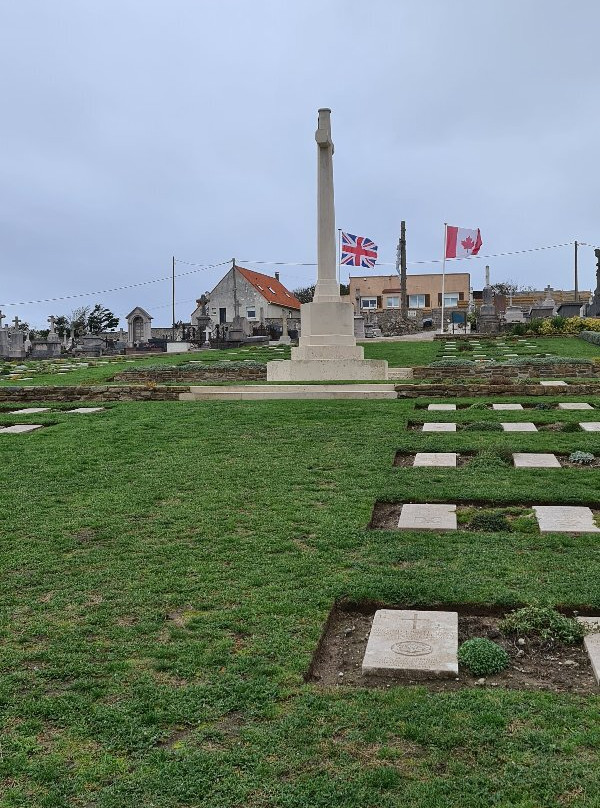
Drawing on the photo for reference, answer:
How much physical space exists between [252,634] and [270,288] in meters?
73.7

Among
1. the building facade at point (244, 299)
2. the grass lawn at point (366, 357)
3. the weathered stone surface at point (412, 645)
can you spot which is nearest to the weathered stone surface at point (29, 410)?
the grass lawn at point (366, 357)

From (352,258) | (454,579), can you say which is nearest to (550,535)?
(454,579)

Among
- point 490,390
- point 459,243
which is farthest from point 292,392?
point 459,243

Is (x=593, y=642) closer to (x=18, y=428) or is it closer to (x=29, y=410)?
(x=18, y=428)

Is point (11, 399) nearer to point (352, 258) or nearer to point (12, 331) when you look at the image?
point (352, 258)

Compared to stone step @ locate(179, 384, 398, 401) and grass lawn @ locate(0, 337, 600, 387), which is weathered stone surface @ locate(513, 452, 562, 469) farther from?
grass lawn @ locate(0, 337, 600, 387)

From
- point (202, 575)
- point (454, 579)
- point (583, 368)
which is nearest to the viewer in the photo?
point (454, 579)

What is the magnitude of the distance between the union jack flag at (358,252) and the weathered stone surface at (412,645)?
3575cm

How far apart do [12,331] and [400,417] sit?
3576cm

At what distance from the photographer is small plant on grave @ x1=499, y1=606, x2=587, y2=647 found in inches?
146

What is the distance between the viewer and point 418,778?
265 centimetres

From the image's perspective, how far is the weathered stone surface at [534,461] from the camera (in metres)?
7.62

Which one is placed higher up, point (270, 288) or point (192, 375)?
point (270, 288)

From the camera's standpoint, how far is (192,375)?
803 inches
